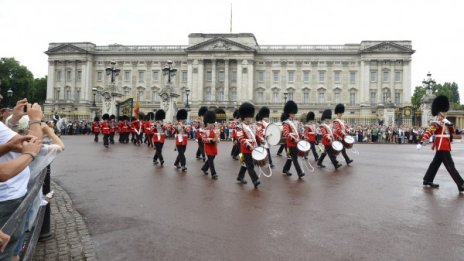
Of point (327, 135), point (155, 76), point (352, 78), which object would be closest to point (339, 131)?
point (327, 135)

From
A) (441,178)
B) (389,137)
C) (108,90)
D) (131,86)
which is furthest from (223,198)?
(131,86)

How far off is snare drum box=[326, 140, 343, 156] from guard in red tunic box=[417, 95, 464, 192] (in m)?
3.76

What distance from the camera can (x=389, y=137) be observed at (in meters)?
35.7

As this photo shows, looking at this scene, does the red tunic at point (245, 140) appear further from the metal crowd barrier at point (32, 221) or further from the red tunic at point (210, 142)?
the metal crowd barrier at point (32, 221)

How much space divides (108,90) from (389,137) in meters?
27.2

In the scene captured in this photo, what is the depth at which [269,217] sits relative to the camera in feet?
20.9

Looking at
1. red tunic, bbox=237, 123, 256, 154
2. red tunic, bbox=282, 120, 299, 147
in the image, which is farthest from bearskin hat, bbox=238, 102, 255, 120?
red tunic, bbox=282, 120, 299, 147

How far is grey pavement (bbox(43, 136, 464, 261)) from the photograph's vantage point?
4773 millimetres

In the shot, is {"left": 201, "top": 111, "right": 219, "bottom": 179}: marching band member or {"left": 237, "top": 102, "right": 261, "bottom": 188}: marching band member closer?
{"left": 237, "top": 102, "right": 261, "bottom": 188}: marching band member

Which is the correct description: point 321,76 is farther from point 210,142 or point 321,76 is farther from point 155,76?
point 210,142

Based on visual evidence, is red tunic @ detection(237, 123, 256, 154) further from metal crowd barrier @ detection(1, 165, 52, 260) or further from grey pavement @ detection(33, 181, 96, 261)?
metal crowd barrier @ detection(1, 165, 52, 260)

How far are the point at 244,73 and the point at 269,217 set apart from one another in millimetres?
62438

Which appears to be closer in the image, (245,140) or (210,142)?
(245,140)

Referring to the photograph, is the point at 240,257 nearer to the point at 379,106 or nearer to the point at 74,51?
the point at 379,106
